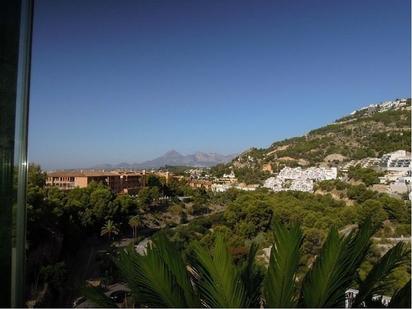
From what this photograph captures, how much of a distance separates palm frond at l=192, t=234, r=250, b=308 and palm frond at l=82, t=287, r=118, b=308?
19 cm

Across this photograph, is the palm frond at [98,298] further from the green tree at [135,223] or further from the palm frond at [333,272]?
the green tree at [135,223]

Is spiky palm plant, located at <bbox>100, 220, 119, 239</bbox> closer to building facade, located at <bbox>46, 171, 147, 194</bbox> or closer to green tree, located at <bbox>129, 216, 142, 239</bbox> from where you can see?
green tree, located at <bbox>129, 216, 142, 239</bbox>

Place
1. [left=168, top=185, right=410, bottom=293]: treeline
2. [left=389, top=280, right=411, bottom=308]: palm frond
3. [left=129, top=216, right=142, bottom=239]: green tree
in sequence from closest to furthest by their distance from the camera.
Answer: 1. [left=389, top=280, right=411, bottom=308]: palm frond
2. [left=168, top=185, right=410, bottom=293]: treeline
3. [left=129, top=216, right=142, bottom=239]: green tree

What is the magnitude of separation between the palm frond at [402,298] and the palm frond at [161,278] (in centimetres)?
36

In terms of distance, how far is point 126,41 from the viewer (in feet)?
7.84

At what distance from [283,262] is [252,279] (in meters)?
0.16

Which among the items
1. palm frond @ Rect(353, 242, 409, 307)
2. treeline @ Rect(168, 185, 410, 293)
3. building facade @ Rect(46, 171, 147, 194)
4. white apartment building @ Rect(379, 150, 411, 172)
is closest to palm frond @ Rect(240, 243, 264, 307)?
palm frond @ Rect(353, 242, 409, 307)

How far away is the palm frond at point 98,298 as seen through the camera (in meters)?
0.69

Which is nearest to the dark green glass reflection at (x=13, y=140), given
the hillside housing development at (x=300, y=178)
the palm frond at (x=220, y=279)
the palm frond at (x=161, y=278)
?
the palm frond at (x=161, y=278)

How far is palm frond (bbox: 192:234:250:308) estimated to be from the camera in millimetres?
641

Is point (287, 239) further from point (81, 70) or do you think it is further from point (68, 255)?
point (68, 255)

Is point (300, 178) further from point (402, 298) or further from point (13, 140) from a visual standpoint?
point (13, 140)

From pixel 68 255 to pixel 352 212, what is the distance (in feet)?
21.4

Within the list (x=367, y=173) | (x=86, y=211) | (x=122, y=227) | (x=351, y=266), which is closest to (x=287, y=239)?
(x=351, y=266)
